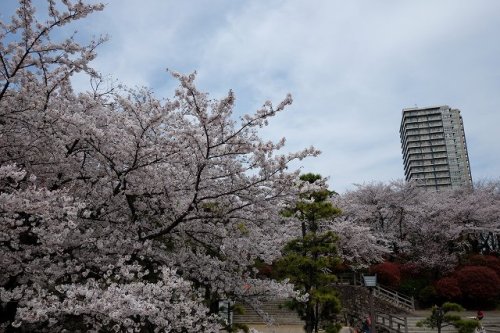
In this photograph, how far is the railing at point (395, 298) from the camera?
22969mm

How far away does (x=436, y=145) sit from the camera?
272 feet

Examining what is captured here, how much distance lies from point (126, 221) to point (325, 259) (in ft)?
26.5

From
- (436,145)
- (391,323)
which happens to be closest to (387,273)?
(391,323)

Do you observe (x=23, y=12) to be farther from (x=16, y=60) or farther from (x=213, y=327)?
(x=213, y=327)

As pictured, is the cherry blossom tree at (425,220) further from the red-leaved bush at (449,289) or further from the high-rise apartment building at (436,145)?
the high-rise apartment building at (436,145)

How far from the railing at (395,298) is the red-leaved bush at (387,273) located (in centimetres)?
86

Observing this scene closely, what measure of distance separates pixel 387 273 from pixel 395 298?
1.89m

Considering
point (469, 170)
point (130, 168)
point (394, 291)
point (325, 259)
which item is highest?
point (469, 170)

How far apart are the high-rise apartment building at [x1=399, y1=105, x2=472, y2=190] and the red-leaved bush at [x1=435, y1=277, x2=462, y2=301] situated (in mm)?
62688

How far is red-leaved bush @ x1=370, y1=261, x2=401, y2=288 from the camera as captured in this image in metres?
25.0

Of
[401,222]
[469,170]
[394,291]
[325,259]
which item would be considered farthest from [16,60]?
[469,170]

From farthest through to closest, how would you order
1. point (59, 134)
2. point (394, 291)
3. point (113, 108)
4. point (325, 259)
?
point (394, 291) → point (325, 259) → point (113, 108) → point (59, 134)

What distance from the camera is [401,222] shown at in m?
30.9

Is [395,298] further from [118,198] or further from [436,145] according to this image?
[436,145]
